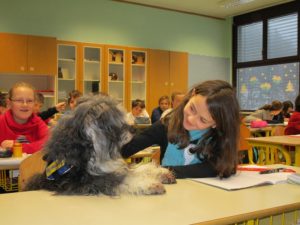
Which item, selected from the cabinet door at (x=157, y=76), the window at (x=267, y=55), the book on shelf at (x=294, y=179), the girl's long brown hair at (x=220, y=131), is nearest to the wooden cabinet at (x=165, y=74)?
the cabinet door at (x=157, y=76)

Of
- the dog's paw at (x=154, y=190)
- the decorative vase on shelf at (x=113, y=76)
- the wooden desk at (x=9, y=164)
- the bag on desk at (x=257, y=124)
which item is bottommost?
the wooden desk at (x=9, y=164)

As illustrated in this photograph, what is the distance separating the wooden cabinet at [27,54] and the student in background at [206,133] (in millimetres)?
5381

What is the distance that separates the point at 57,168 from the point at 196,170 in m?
0.68

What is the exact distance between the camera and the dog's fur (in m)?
1.31

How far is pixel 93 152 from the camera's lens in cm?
132

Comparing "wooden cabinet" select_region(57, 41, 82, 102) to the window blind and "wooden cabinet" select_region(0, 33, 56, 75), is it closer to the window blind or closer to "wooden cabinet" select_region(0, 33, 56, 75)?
"wooden cabinet" select_region(0, 33, 56, 75)

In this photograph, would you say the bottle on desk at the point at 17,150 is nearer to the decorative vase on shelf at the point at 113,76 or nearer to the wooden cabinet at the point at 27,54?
the wooden cabinet at the point at 27,54

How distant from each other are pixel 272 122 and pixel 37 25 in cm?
491

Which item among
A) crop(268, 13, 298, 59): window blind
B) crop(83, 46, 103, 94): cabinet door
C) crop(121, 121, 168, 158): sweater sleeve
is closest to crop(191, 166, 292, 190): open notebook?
crop(121, 121, 168, 158): sweater sleeve

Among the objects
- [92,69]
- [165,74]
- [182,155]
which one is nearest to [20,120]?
[182,155]

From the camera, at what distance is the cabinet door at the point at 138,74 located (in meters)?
8.11

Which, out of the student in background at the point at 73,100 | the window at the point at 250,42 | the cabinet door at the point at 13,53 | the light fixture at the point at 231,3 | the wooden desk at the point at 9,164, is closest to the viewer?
the student in background at the point at 73,100

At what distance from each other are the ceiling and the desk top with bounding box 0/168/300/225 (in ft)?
24.2

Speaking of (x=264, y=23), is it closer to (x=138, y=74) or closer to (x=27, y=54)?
Answer: (x=138, y=74)
